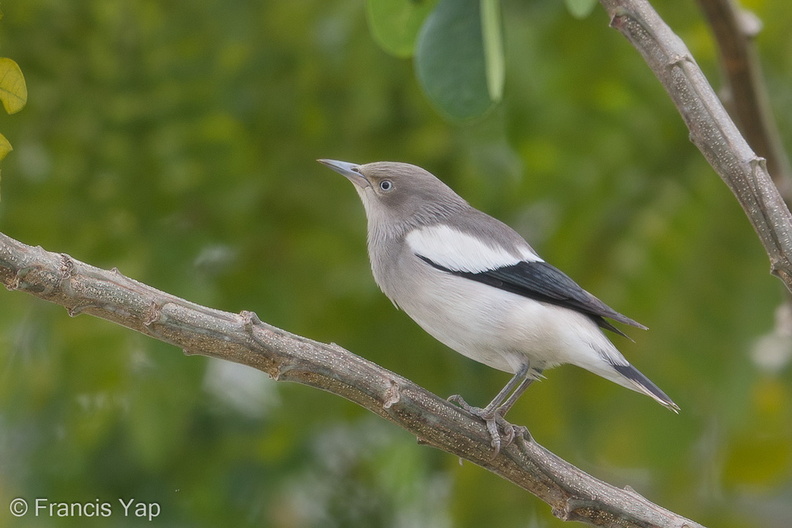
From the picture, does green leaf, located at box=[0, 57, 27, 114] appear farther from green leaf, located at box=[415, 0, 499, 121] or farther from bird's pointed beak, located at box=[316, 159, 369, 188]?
bird's pointed beak, located at box=[316, 159, 369, 188]

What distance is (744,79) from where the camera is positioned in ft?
11.9

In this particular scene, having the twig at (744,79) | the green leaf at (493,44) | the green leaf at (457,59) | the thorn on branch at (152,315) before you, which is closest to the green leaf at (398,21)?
the green leaf at (457,59)

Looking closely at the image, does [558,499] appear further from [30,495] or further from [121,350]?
[30,495]

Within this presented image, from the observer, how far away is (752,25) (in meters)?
3.65

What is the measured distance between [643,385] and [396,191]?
1.51 meters

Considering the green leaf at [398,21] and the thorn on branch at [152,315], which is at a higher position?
the green leaf at [398,21]

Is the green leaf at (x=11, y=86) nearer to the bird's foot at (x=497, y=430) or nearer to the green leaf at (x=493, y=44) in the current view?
the green leaf at (x=493, y=44)

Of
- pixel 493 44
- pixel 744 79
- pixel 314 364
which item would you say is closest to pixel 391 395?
pixel 314 364

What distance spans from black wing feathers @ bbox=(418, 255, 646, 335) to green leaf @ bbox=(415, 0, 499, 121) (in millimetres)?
698

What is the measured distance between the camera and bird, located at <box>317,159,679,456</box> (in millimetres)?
3457

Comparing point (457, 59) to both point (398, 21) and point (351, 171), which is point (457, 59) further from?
point (351, 171)

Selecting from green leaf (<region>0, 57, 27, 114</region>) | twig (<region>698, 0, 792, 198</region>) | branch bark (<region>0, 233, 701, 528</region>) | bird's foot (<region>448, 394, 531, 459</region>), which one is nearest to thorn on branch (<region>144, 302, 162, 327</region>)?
branch bark (<region>0, 233, 701, 528</region>)

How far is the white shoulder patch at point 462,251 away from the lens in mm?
3668

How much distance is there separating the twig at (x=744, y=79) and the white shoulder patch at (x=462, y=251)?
103 cm
